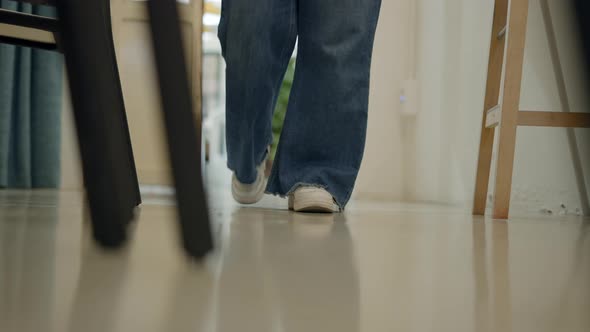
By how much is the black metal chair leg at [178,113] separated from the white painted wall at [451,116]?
1.64m

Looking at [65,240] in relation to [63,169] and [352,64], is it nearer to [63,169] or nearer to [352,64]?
[352,64]

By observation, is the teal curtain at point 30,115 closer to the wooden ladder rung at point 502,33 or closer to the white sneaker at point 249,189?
the white sneaker at point 249,189

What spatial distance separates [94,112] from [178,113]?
0.05 metres

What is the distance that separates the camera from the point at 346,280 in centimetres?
57

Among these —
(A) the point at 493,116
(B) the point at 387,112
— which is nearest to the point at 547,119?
(A) the point at 493,116

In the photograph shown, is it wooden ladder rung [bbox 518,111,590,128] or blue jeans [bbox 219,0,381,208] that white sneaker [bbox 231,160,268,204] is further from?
wooden ladder rung [bbox 518,111,590,128]

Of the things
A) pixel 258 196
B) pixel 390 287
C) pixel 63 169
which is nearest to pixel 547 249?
pixel 390 287

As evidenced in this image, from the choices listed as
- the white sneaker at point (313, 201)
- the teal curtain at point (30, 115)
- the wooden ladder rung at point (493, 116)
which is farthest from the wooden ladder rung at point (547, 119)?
the teal curtain at point (30, 115)

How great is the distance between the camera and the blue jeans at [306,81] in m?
1.51

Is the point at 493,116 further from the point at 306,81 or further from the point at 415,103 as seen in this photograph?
the point at 415,103

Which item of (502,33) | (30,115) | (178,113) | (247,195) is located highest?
(502,33)

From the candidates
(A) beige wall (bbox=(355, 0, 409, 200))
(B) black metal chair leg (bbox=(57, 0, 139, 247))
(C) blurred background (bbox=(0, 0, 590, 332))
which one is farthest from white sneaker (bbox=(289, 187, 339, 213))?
(A) beige wall (bbox=(355, 0, 409, 200))

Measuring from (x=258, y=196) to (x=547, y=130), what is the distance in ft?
3.29

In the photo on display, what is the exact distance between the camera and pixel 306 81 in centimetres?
158
